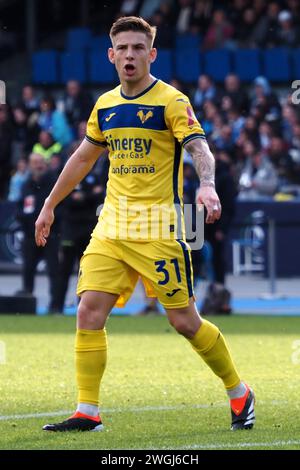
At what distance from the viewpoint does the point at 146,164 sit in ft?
25.0

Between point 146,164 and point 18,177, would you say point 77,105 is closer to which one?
point 18,177

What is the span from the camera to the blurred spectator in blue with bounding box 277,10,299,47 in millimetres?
28219

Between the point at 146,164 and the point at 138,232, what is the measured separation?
39 centimetres

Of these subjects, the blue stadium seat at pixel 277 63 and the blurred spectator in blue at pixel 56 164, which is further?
the blue stadium seat at pixel 277 63

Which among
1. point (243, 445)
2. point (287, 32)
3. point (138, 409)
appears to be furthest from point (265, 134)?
point (243, 445)

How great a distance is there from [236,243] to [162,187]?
14234 millimetres

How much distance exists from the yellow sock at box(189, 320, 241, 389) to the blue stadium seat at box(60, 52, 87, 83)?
2212cm

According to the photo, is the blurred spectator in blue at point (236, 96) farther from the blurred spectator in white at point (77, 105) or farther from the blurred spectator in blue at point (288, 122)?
the blurred spectator in white at point (77, 105)

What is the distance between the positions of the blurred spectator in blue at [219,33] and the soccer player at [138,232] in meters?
21.7

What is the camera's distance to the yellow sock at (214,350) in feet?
25.1

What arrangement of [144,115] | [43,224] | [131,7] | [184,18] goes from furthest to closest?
1. [131,7]
2. [184,18]
3. [43,224]
4. [144,115]

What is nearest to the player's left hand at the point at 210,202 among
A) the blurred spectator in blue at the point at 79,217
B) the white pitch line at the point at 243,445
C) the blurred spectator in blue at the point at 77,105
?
the white pitch line at the point at 243,445

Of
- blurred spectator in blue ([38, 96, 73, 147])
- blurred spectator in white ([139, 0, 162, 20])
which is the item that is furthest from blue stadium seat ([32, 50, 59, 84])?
blurred spectator in blue ([38, 96, 73, 147])

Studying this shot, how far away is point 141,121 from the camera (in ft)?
25.0
